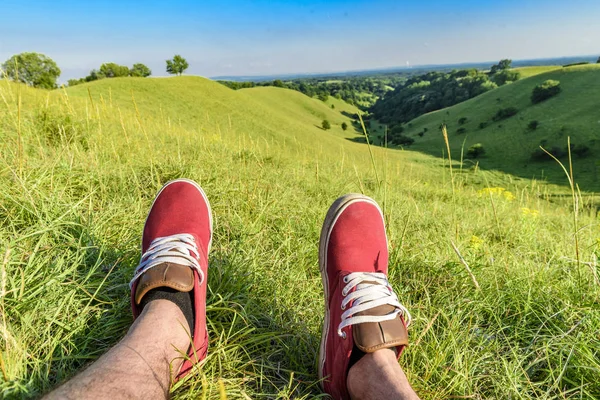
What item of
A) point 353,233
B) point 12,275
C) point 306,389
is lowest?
point 306,389

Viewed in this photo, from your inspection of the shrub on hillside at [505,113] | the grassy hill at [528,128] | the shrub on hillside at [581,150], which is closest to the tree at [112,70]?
the grassy hill at [528,128]

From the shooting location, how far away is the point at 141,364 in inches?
36.6

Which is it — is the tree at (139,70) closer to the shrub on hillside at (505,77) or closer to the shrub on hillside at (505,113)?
the shrub on hillside at (505,113)

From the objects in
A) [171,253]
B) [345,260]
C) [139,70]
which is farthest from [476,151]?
[139,70]

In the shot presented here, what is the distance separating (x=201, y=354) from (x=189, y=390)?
150 millimetres

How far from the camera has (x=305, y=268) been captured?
175 cm

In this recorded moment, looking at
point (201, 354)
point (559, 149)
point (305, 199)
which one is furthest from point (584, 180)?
point (201, 354)

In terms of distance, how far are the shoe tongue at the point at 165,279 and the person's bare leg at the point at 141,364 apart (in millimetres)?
62

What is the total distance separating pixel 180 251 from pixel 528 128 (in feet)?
153

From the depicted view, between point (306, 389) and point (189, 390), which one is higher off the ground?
point (189, 390)

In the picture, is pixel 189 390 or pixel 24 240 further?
pixel 24 240

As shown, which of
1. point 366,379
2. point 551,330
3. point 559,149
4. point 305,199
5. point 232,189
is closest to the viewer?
point 366,379

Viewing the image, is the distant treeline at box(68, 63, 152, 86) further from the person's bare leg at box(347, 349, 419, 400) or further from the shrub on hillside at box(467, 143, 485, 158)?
the person's bare leg at box(347, 349, 419, 400)

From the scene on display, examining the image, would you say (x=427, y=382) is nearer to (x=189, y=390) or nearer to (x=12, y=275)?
(x=189, y=390)
